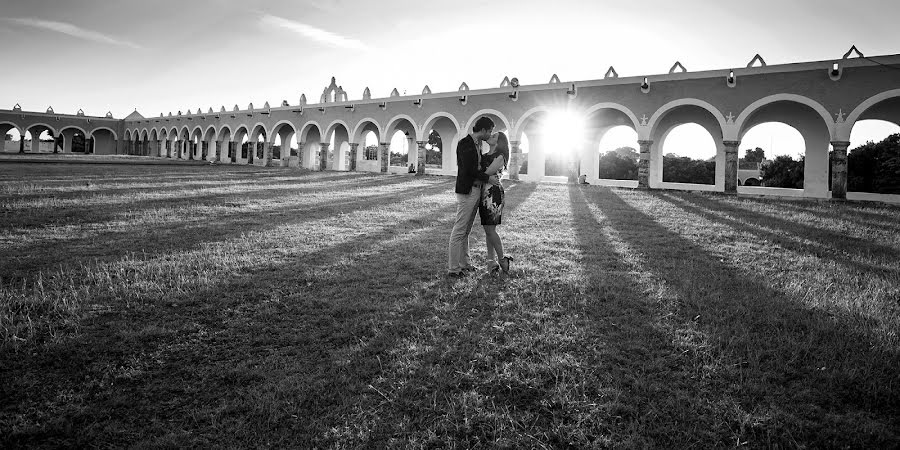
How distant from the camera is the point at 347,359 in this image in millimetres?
2867

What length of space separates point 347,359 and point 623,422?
5.42ft

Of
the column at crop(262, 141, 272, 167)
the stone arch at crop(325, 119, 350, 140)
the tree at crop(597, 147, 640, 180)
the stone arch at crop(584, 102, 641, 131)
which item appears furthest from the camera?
the tree at crop(597, 147, 640, 180)

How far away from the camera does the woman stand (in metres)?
4.79

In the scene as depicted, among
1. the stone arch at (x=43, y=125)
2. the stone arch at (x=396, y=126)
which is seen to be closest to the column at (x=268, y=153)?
the stone arch at (x=396, y=126)

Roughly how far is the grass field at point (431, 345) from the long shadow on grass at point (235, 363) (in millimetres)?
14

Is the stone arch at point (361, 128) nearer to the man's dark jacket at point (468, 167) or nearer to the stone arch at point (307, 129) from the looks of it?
the stone arch at point (307, 129)

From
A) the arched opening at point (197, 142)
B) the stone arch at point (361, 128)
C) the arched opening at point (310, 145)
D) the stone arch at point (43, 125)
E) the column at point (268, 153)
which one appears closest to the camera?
the stone arch at point (361, 128)

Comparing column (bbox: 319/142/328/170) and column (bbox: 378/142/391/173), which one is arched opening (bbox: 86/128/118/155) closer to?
column (bbox: 319/142/328/170)

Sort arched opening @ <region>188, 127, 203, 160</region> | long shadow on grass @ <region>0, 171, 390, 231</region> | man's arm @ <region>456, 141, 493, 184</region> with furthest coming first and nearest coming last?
1. arched opening @ <region>188, 127, 203, 160</region>
2. long shadow on grass @ <region>0, 171, 390, 231</region>
3. man's arm @ <region>456, 141, 493, 184</region>

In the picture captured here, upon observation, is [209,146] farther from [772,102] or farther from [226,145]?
[772,102]

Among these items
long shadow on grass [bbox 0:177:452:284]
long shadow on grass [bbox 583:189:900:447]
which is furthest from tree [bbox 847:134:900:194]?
long shadow on grass [bbox 0:177:452:284]

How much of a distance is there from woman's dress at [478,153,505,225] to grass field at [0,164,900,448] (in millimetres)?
647

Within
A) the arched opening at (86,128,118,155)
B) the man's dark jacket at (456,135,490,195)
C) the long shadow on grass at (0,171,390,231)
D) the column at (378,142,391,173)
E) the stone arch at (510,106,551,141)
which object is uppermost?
the arched opening at (86,128,118,155)

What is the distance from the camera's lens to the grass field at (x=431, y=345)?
88.3 inches
